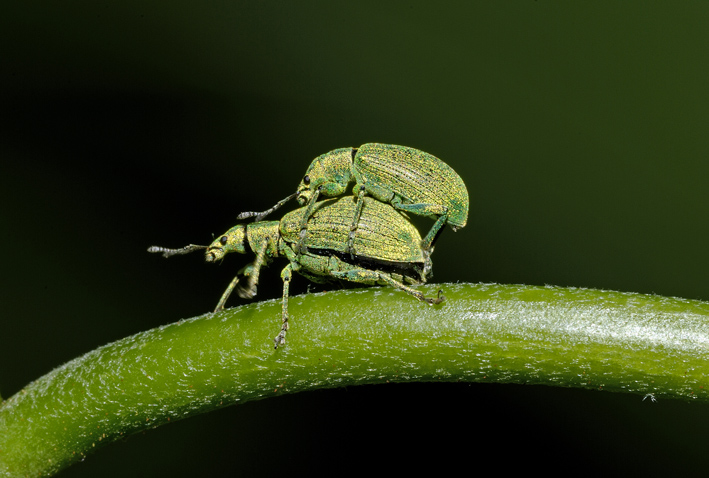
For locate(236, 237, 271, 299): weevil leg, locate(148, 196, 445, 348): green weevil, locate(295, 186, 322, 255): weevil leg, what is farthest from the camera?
locate(236, 237, 271, 299): weevil leg

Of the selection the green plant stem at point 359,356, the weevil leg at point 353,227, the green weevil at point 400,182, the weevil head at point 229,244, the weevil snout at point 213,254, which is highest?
the green weevil at point 400,182

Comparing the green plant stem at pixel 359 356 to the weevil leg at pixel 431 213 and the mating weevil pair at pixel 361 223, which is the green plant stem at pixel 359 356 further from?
the weevil leg at pixel 431 213

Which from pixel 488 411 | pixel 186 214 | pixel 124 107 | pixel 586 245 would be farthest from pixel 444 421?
pixel 124 107

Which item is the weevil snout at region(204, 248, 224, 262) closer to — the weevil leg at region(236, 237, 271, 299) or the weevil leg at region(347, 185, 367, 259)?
the weevil leg at region(236, 237, 271, 299)

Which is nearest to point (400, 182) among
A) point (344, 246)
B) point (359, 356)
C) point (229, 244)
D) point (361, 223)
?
point (361, 223)

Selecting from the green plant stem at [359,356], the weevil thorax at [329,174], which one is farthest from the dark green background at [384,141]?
the green plant stem at [359,356]

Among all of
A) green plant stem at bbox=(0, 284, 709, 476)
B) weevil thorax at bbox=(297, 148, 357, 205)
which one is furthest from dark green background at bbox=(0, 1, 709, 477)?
green plant stem at bbox=(0, 284, 709, 476)

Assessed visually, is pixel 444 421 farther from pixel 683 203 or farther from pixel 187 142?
pixel 187 142
